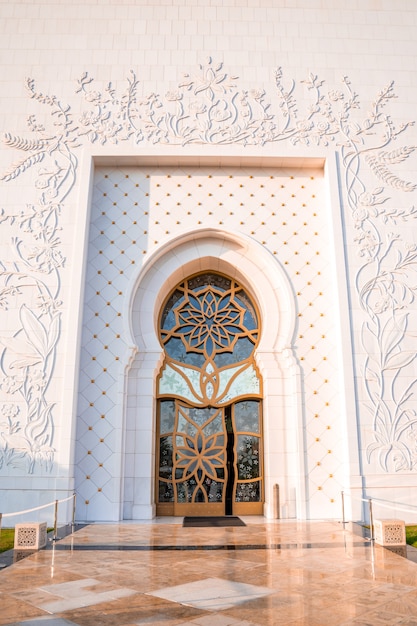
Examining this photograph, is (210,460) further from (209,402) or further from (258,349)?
(258,349)

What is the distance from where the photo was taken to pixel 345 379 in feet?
25.8

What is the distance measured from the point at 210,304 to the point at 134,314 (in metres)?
1.33

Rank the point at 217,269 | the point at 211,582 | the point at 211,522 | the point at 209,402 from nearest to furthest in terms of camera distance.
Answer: the point at 211,582 < the point at 211,522 < the point at 209,402 < the point at 217,269

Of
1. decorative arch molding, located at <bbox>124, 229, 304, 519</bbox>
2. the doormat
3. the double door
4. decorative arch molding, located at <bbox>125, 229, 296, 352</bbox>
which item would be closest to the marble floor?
the doormat

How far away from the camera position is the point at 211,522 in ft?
24.3

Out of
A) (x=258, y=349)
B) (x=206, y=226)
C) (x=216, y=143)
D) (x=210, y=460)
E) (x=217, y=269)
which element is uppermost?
(x=216, y=143)

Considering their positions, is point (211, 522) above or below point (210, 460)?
below

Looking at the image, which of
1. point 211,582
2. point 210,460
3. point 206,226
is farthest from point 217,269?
point 211,582

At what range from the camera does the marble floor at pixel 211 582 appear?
124 inches

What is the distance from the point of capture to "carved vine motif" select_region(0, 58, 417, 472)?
771 centimetres

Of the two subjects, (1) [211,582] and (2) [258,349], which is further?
(2) [258,349]

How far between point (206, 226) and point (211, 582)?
5.85m

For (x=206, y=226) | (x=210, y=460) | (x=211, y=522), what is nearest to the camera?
(x=211, y=522)

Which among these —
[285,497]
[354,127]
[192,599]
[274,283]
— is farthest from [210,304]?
[192,599]
